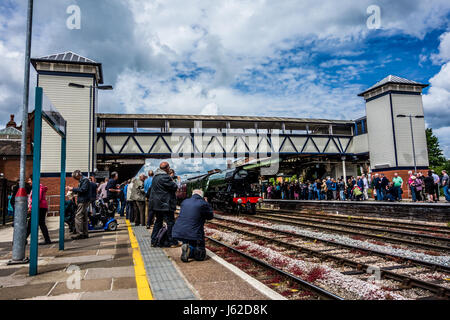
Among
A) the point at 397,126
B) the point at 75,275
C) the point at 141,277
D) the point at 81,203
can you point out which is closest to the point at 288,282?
the point at 141,277

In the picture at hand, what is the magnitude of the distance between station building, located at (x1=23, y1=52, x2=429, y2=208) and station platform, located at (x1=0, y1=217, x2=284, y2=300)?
1752 cm

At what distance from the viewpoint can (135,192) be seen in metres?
10.9

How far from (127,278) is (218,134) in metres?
22.7

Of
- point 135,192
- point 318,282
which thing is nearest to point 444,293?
point 318,282

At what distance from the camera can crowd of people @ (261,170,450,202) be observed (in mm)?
16219

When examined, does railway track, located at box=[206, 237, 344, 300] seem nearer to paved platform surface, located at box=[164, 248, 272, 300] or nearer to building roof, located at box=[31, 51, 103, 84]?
paved platform surface, located at box=[164, 248, 272, 300]

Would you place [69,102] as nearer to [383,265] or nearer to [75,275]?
[75,275]

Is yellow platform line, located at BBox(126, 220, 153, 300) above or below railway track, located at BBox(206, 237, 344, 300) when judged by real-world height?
above

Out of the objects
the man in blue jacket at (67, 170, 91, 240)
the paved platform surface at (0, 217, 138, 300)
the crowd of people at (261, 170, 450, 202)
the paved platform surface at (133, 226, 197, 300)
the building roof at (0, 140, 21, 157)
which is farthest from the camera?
the building roof at (0, 140, 21, 157)

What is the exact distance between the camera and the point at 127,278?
4.55 meters

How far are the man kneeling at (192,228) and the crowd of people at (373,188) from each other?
47.5 feet

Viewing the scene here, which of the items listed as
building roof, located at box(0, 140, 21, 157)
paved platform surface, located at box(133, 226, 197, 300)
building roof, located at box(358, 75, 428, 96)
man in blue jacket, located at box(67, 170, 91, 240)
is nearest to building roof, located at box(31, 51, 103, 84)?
building roof, located at box(0, 140, 21, 157)

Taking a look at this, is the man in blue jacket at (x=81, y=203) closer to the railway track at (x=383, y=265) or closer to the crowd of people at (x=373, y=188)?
the railway track at (x=383, y=265)
